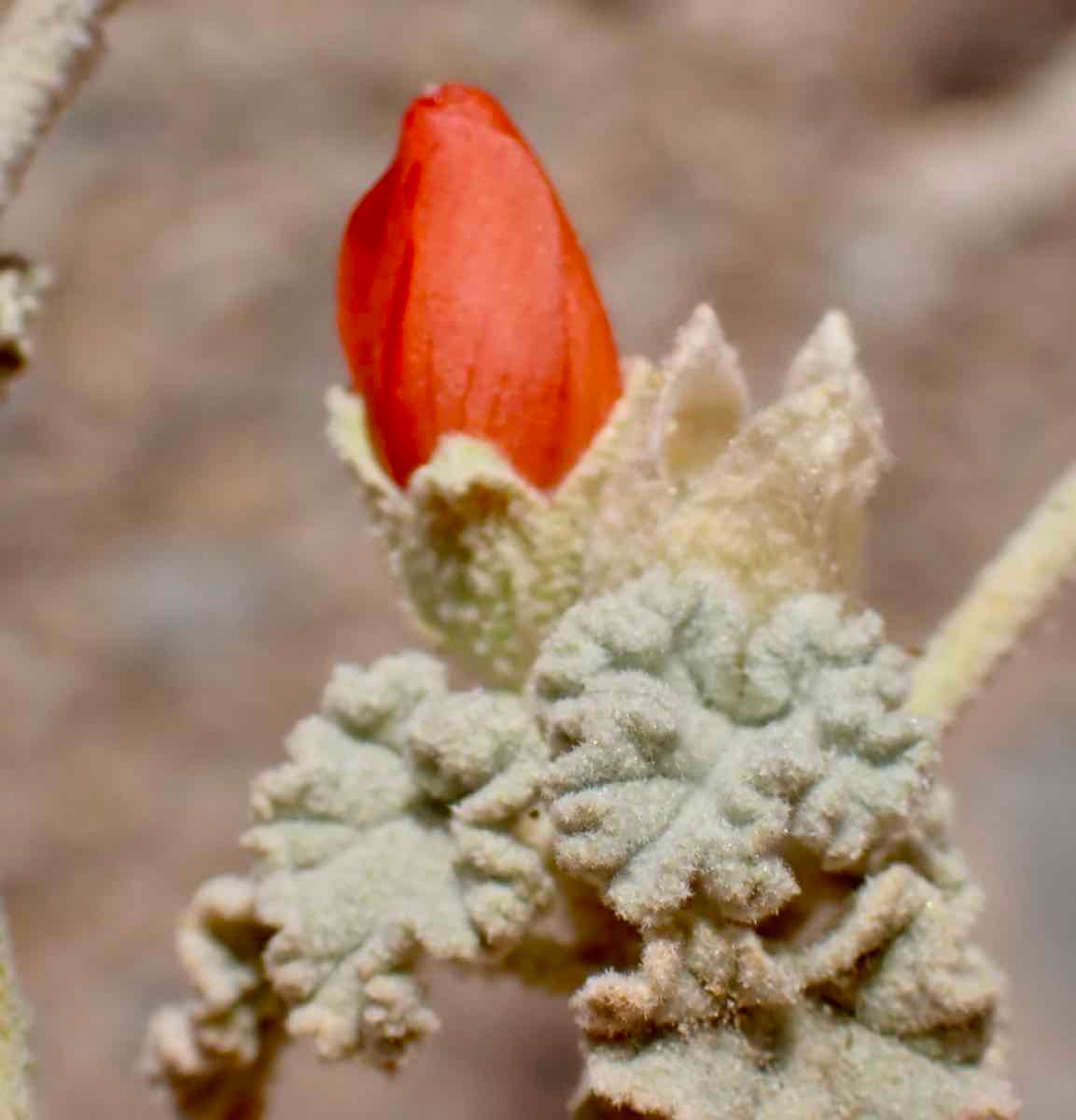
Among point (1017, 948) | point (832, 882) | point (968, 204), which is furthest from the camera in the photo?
point (968, 204)

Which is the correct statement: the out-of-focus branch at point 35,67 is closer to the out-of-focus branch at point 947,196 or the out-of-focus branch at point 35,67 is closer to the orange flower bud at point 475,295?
the orange flower bud at point 475,295

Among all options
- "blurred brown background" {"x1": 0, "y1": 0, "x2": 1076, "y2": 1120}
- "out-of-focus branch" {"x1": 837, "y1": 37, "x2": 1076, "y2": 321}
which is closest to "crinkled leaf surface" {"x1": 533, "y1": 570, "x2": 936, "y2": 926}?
"blurred brown background" {"x1": 0, "y1": 0, "x2": 1076, "y2": 1120}

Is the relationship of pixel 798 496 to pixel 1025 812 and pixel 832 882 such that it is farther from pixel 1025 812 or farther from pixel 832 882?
pixel 1025 812

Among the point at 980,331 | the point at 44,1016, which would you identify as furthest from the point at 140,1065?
the point at 980,331

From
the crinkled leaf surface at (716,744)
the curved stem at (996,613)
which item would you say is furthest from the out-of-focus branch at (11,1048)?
the curved stem at (996,613)

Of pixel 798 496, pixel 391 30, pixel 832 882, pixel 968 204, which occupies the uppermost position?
pixel 391 30

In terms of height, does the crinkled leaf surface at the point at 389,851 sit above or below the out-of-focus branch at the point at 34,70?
below

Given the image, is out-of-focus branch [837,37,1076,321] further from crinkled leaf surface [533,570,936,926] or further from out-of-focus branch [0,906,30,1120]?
out-of-focus branch [0,906,30,1120]
